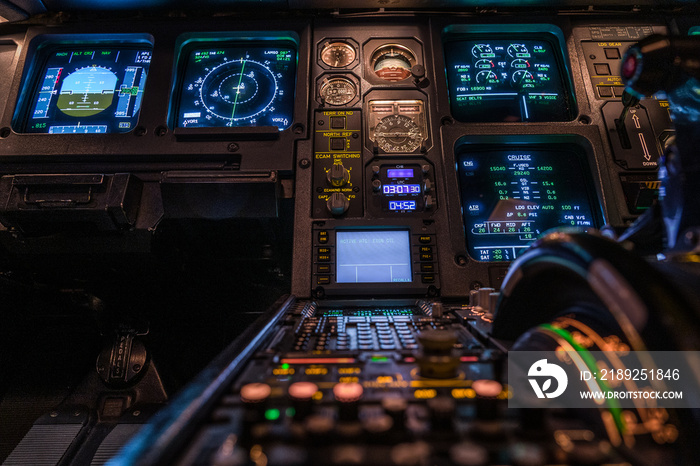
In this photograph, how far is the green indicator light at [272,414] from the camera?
59 centimetres

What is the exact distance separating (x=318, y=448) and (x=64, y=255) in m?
2.10

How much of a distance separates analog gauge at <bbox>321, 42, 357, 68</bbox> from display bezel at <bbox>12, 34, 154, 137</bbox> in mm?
1245

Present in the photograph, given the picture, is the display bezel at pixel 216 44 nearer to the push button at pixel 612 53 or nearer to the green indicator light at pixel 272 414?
the green indicator light at pixel 272 414

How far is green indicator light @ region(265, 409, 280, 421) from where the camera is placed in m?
0.59

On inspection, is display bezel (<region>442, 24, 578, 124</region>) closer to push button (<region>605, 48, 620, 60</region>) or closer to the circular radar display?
push button (<region>605, 48, 620, 60</region>)

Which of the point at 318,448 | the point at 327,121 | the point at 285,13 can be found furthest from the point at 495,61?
the point at 318,448

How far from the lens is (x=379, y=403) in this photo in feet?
2.15

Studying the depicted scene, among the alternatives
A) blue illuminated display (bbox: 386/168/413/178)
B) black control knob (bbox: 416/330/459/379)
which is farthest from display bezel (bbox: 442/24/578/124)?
black control knob (bbox: 416/330/459/379)

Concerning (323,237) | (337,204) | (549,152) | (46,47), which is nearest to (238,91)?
(337,204)

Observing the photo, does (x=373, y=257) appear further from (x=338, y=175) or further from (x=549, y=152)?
(x=549, y=152)

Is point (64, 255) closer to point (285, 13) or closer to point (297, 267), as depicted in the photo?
point (297, 267)

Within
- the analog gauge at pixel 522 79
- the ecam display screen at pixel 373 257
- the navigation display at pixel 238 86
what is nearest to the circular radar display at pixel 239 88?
the navigation display at pixel 238 86

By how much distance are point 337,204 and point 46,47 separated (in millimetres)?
2470

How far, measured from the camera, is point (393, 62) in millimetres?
2434
